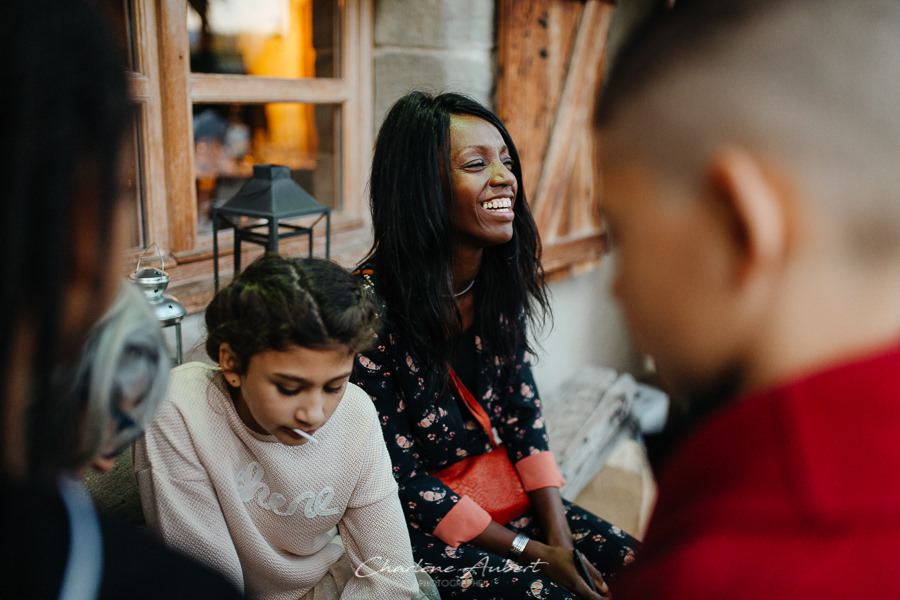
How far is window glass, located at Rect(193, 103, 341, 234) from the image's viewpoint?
2266mm

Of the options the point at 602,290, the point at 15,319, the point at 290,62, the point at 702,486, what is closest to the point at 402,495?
the point at 702,486

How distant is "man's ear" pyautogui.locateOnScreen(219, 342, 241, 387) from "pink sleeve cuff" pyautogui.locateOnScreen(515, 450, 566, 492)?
936mm

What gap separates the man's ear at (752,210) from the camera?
53 centimetres

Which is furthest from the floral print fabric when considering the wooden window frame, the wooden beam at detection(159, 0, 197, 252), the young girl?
the wooden beam at detection(159, 0, 197, 252)

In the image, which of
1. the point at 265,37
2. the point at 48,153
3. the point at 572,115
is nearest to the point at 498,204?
the point at 265,37

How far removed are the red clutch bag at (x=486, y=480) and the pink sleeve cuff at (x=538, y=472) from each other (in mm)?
21

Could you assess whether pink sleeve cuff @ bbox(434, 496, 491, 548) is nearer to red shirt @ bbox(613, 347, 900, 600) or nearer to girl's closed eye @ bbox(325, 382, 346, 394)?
girl's closed eye @ bbox(325, 382, 346, 394)

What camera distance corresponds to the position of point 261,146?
2420 millimetres

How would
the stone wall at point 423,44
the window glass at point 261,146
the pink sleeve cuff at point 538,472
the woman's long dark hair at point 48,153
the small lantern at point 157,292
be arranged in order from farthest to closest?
the stone wall at point 423,44 < the window glass at point 261,146 < the pink sleeve cuff at point 538,472 < the small lantern at point 157,292 < the woman's long dark hair at point 48,153

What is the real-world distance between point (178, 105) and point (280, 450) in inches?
48.7

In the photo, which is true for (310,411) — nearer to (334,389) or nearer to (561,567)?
(334,389)

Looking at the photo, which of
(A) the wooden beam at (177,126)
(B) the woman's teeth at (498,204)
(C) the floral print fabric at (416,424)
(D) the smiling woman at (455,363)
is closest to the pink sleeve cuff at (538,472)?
(D) the smiling woman at (455,363)

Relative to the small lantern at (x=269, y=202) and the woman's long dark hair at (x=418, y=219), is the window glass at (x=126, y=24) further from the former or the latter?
the woman's long dark hair at (x=418, y=219)

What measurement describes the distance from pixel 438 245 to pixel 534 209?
1.36 m
